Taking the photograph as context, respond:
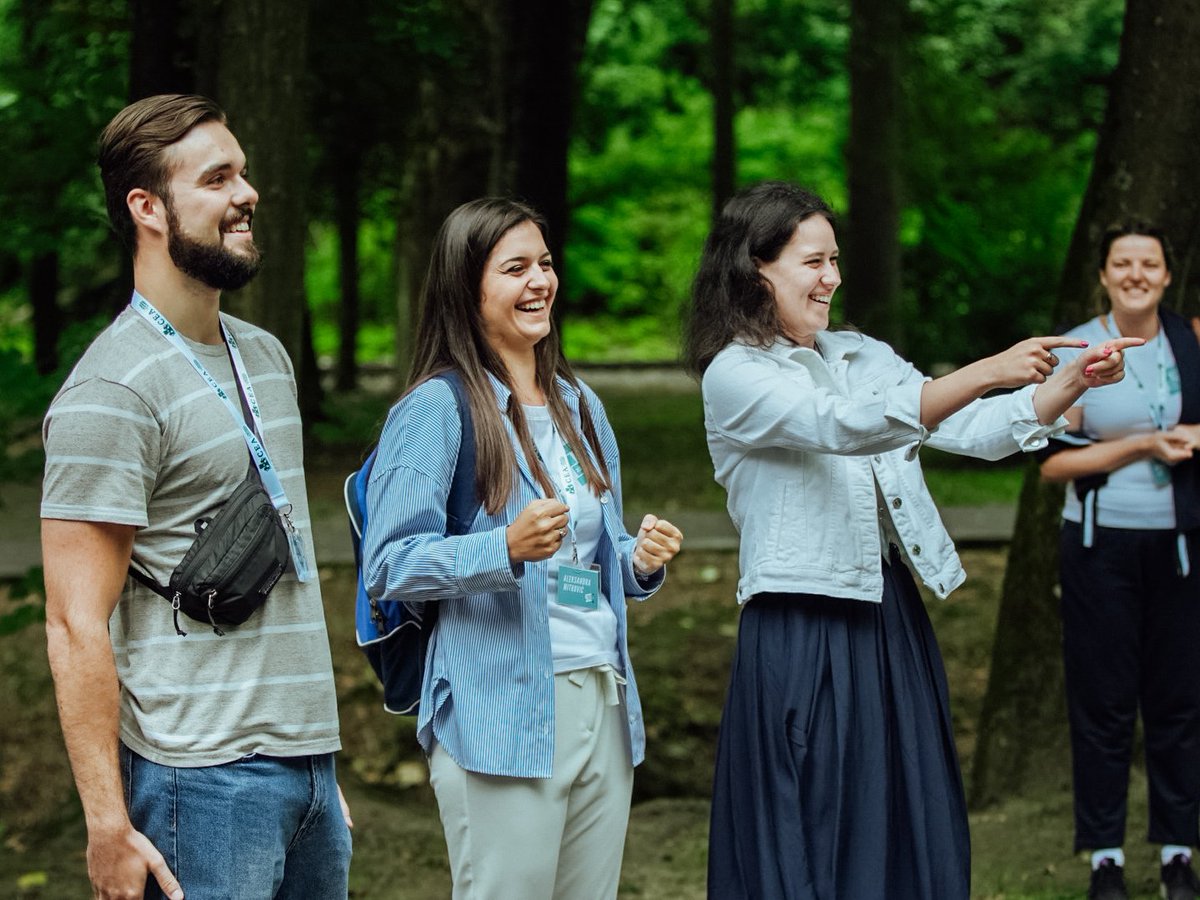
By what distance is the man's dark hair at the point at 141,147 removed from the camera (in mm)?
2854

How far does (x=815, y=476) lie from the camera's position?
3.82 metres

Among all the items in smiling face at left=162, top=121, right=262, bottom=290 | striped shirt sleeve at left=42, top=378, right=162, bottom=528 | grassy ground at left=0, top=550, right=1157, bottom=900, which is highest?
smiling face at left=162, top=121, right=262, bottom=290

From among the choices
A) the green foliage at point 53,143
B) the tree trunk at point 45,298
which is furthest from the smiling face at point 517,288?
the tree trunk at point 45,298

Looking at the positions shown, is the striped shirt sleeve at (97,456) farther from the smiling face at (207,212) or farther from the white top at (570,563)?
the white top at (570,563)

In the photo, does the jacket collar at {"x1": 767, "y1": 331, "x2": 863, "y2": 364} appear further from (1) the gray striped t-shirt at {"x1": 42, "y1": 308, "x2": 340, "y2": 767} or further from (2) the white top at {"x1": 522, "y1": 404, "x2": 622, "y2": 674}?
(1) the gray striped t-shirt at {"x1": 42, "y1": 308, "x2": 340, "y2": 767}

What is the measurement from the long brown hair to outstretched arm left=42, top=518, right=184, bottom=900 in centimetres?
85

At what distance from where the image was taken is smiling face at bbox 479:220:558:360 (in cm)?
340

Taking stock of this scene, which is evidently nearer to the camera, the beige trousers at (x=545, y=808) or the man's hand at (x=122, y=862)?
the man's hand at (x=122, y=862)

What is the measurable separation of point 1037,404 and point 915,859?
44.2 inches

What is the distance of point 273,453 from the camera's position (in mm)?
2957

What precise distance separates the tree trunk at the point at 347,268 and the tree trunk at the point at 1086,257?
12.2 meters

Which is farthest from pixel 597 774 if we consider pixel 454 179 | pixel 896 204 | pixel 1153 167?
pixel 896 204

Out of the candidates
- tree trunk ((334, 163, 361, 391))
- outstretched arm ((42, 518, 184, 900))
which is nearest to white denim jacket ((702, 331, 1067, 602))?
outstretched arm ((42, 518, 184, 900))

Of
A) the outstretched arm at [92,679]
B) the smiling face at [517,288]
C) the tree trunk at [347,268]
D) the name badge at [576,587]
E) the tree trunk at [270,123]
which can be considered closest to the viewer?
the outstretched arm at [92,679]
